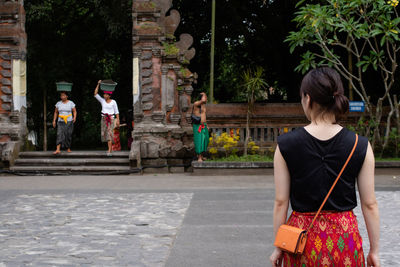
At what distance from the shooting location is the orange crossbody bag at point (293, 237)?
2.76 m

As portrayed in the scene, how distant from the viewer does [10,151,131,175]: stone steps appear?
1642 centimetres

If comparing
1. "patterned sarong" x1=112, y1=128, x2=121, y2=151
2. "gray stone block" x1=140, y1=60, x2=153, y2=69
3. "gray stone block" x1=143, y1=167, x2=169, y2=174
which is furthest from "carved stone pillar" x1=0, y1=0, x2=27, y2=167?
"gray stone block" x1=143, y1=167, x2=169, y2=174

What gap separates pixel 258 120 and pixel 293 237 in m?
→ 14.6

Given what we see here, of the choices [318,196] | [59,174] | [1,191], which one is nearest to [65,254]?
[318,196]

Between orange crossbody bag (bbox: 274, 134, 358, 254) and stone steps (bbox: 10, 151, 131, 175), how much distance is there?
44.6 ft

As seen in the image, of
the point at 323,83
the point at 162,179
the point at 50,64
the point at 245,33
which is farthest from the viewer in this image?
the point at 50,64

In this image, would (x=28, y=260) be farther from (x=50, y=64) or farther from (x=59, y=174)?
(x=50, y=64)

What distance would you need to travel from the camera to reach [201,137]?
52.2 ft

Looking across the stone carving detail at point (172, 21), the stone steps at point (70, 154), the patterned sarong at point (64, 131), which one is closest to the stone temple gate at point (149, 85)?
the stone carving detail at point (172, 21)

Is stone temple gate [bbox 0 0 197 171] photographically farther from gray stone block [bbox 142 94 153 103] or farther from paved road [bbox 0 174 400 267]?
paved road [bbox 0 174 400 267]

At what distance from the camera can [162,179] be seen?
48.1 feet

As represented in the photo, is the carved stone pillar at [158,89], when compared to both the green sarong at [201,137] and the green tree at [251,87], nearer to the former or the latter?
the green sarong at [201,137]

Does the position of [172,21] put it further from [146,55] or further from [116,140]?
[116,140]

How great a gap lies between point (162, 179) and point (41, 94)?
46.9ft
